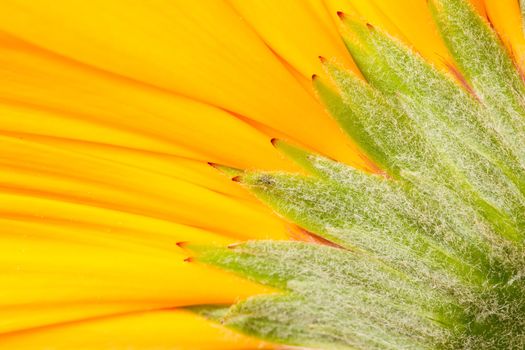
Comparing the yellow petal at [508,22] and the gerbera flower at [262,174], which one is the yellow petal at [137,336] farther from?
the yellow petal at [508,22]

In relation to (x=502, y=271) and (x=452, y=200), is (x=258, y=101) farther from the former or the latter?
(x=502, y=271)

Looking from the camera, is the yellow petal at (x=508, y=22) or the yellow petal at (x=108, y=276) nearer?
the yellow petal at (x=108, y=276)

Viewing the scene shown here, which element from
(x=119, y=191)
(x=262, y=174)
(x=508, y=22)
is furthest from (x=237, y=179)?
(x=508, y=22)

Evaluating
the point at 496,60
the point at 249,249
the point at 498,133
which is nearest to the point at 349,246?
the point at 249,249

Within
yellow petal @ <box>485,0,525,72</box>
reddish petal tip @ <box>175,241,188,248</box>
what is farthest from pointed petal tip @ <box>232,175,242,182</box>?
yellow petal @ <box>485,0,525,72</box>

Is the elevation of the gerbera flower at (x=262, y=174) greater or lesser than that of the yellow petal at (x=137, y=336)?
greater

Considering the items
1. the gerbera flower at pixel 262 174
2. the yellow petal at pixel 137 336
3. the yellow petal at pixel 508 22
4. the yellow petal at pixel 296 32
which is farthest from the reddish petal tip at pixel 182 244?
the yellow petal at pixel 508 22

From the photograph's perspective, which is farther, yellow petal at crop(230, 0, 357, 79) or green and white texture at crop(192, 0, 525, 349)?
yellow petal at crop(230, 0, 357, 79)

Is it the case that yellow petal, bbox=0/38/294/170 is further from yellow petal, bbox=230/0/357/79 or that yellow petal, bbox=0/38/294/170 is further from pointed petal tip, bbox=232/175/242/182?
yellow petal, bbox=230/0/357/79
